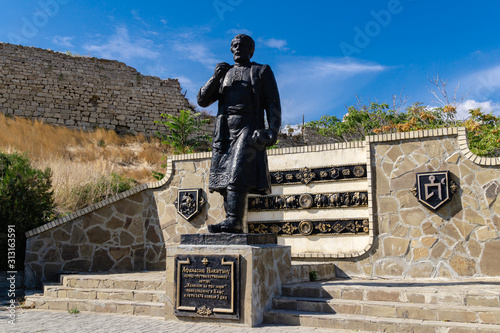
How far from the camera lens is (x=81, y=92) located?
22.9 m

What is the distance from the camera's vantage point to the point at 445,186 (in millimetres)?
7078

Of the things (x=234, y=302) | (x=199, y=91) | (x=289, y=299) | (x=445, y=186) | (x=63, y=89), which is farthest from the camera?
(x=63, y=89)

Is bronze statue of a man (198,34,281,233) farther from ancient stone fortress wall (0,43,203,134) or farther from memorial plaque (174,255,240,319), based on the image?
ancient stone fortress wall (0,43,203,134)

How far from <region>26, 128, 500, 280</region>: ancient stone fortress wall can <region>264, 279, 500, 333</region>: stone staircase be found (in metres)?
1.67

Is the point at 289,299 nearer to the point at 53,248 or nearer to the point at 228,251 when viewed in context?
the point at 228,251

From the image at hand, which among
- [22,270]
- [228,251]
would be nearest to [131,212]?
[22,270]

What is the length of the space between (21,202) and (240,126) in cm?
571

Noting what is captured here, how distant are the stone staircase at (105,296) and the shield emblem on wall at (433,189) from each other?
4.44m

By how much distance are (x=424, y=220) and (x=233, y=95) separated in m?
4.02

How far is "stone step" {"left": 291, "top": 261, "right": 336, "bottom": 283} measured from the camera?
20.0 feet

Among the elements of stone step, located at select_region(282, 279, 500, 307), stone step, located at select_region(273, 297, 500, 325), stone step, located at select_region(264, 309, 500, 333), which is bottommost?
stone step, located at select_region(264, 309, 500, 333)

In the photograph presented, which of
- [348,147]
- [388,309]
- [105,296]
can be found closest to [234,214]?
[388,309]

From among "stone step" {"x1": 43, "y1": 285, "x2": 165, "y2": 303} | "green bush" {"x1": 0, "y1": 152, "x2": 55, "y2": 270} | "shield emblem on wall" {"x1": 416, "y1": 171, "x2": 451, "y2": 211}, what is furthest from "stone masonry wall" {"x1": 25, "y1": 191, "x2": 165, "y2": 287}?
"shield emblem on wall" {"x1": 416, "y1": 171, "x2": 451, "y2": 211}

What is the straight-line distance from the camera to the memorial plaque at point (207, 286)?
16.1ft
